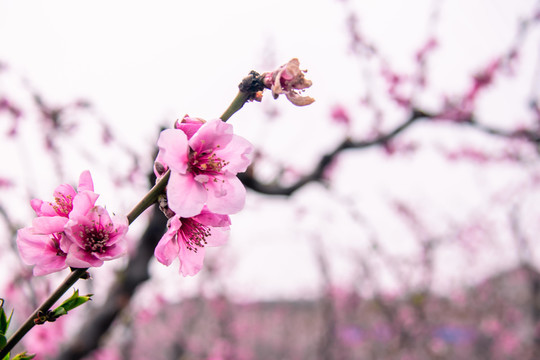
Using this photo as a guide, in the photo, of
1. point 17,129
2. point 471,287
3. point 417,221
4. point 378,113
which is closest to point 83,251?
point 17,129

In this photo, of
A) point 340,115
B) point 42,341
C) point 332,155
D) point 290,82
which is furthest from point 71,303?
point 340,115

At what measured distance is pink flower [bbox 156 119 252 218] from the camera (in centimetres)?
82

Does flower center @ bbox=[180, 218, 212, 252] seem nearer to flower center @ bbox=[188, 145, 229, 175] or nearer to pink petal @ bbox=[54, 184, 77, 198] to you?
flower center @ bbox=[188, 145, 229, 175]

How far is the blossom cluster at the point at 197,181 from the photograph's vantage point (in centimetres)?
83

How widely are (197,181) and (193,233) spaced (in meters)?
0.22

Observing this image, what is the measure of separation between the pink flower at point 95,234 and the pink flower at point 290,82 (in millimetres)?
447

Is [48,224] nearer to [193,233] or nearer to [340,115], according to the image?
[193,233]

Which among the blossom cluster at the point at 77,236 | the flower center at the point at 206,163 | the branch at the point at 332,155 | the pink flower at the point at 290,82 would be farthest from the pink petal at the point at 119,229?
the branch at the point at 332,155

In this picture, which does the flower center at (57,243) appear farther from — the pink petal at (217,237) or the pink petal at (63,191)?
the pink petal at (217,237)

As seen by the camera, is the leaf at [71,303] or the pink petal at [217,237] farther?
the pink petal at [217,237]

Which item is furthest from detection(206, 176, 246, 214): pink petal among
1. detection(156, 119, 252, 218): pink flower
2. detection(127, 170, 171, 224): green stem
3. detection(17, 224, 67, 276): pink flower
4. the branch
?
the branch

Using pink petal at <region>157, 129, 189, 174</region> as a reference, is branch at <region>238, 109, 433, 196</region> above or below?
below

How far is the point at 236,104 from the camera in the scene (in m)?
0.83

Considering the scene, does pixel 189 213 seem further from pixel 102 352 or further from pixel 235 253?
pixel 235 253
